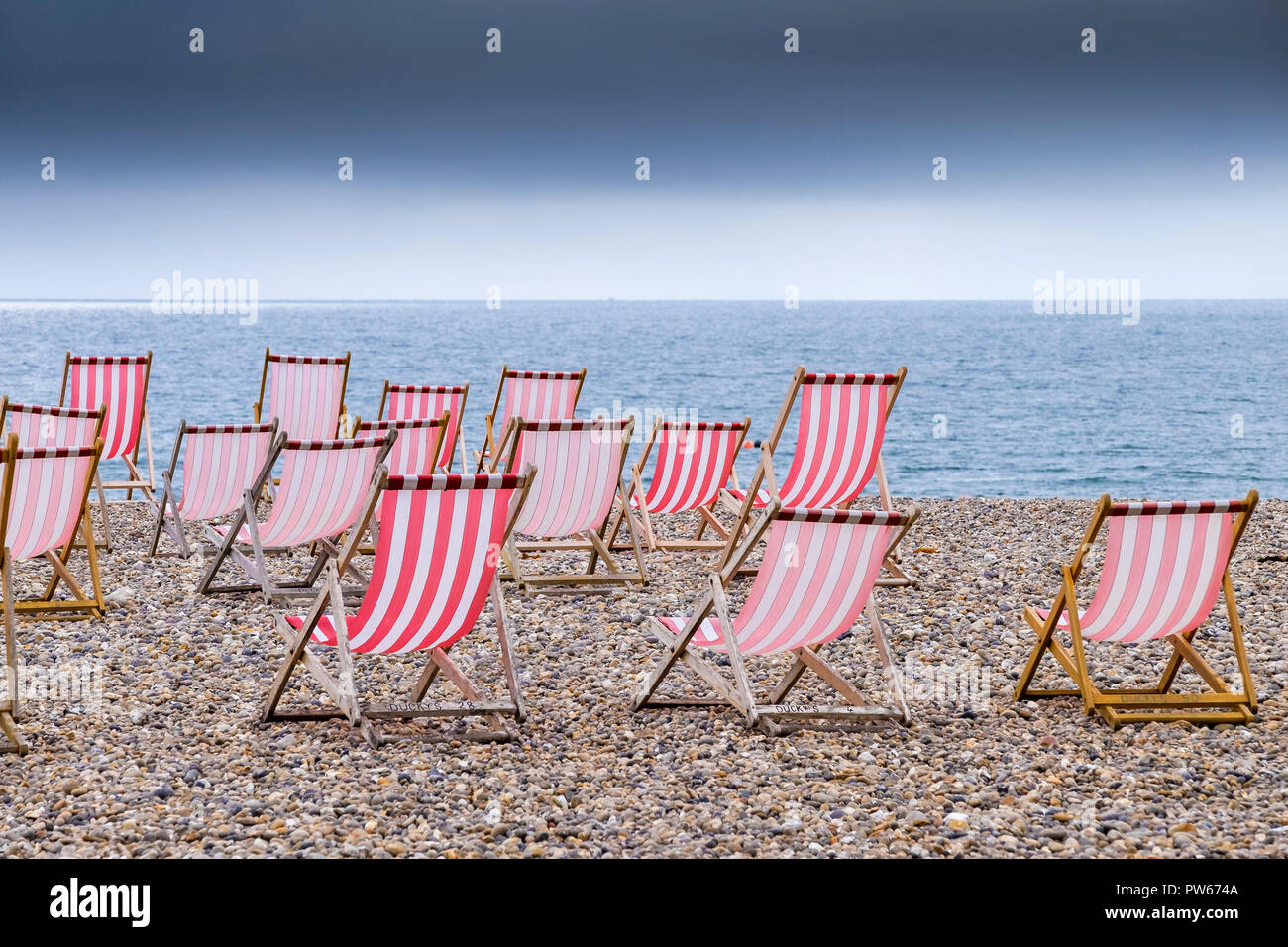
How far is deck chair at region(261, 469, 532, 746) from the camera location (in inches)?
142

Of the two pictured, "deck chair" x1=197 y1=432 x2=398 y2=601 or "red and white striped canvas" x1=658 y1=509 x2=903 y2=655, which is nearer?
"red and white striped canvas" x1=658 y1=509 x2=903 y2=655

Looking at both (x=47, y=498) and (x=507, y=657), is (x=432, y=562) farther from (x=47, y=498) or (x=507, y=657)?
(x=47, y=498)

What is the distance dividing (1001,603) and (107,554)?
4504mm

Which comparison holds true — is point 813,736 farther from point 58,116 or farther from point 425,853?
point 58,116

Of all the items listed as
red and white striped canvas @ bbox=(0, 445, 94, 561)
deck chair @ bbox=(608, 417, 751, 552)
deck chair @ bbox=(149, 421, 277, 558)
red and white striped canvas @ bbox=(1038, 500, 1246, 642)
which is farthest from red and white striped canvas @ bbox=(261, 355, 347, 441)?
red and white striped canvas @ bbox=(1038, 500, 1246, 642)

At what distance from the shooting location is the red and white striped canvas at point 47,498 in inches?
187

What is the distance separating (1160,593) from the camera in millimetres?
3859

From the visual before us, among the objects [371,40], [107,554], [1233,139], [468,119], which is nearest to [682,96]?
[468,119]

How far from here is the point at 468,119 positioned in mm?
49969

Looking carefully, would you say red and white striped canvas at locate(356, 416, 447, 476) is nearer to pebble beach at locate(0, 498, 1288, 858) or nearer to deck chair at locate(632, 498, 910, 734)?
pebble beach at locate(0, 498, 1288, 858)

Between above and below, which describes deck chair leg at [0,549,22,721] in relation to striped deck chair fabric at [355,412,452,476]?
below

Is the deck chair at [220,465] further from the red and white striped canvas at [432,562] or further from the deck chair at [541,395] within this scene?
the red and white striped canvas at [432,562]

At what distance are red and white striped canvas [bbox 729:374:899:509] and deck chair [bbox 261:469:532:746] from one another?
246cm

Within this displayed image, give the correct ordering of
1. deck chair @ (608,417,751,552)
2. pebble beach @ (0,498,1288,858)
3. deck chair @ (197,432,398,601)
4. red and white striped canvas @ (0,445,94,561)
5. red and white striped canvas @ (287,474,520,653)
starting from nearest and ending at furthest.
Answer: pebble beach @ (0,498,1288,858) → red and white striped canvas @ (287,474,520,653) → red and white striped canvas @ (0,445,94,561) → deck chair @ (197,432,398,601) → deck chair @ (608,417,751,552)
